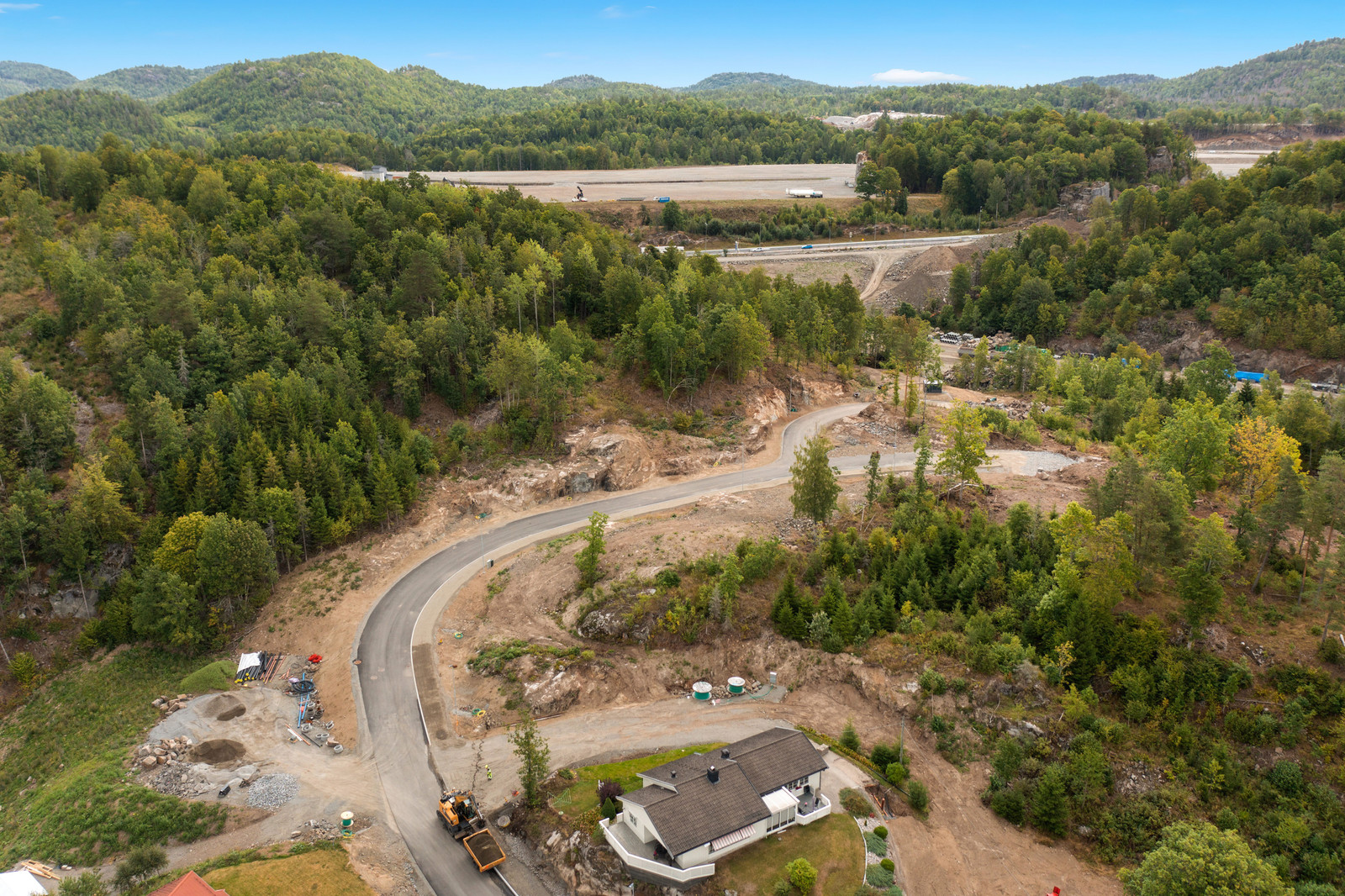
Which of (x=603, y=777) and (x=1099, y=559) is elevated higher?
(x=1099, y=559)

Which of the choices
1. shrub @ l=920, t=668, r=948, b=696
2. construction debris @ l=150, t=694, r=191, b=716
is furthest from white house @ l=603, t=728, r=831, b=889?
construction debris @ l=150, t=694, r=191, b=716

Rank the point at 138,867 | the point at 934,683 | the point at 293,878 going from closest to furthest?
the point at 293,878
the point at 138,867
the point at 934,683

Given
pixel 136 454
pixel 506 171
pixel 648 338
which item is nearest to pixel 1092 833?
pixel 648 338

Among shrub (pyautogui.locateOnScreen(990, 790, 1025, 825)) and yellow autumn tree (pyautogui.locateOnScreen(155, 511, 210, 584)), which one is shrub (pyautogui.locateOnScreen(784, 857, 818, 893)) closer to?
shrub (pyautogui.locateOnScreen(990, 790, 1025, 825))

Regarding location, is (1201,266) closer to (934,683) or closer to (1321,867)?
(934,683)

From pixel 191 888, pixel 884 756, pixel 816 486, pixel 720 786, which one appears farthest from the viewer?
pixel 816 486

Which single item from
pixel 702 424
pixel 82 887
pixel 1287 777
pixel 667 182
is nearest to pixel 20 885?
pixel 82 887
